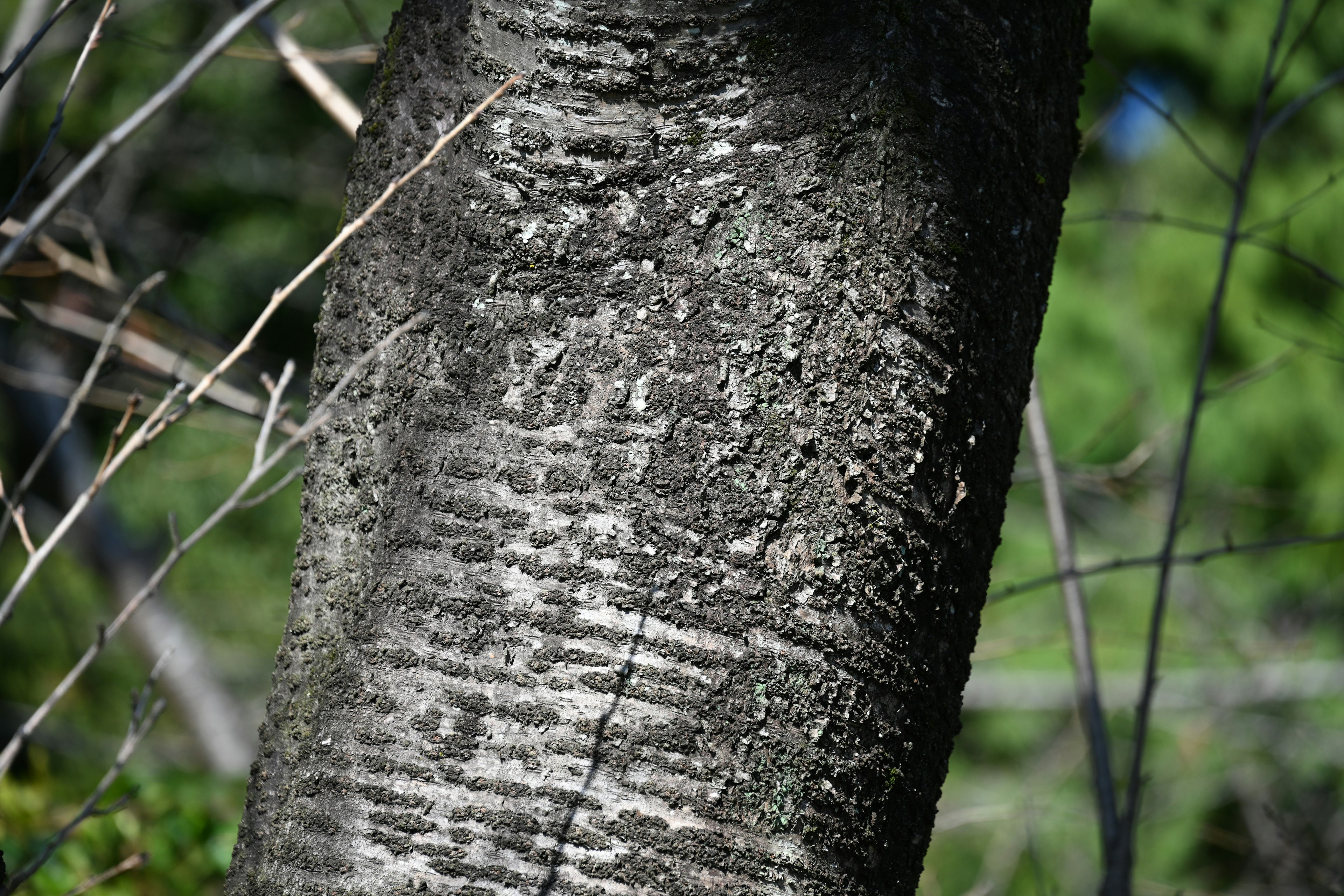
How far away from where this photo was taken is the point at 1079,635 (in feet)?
5.73

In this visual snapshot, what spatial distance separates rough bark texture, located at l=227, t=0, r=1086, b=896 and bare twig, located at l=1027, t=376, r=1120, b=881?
3.04 ft

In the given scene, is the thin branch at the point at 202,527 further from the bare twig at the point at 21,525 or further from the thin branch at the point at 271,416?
the bare twig at the point at 21,525

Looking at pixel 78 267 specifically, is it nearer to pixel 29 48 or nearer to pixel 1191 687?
pixel 29 48

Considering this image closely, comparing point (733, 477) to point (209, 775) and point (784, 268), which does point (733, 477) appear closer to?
point (784, 268)

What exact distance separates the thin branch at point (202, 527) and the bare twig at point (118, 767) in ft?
0.29

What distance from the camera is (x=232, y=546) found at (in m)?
6.99

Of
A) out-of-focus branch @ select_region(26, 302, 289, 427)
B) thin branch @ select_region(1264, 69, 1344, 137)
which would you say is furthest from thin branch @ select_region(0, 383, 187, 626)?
thin branch @ select_region(1264, 69, 1344, 137)

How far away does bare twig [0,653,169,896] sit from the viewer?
2.88ft

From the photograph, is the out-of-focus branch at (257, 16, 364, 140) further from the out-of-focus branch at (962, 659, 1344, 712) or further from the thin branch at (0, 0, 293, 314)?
the out-of-focus branch at (962, 659, 1344, 712)

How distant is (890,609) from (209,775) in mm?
2724

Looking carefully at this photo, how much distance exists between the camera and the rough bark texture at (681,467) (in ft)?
2.38

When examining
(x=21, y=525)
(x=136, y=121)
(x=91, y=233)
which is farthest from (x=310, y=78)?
(x=136, y=121)

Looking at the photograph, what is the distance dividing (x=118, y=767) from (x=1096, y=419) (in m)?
6.81

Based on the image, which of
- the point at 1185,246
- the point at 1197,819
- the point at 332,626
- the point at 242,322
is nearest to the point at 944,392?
the point at 332,626
